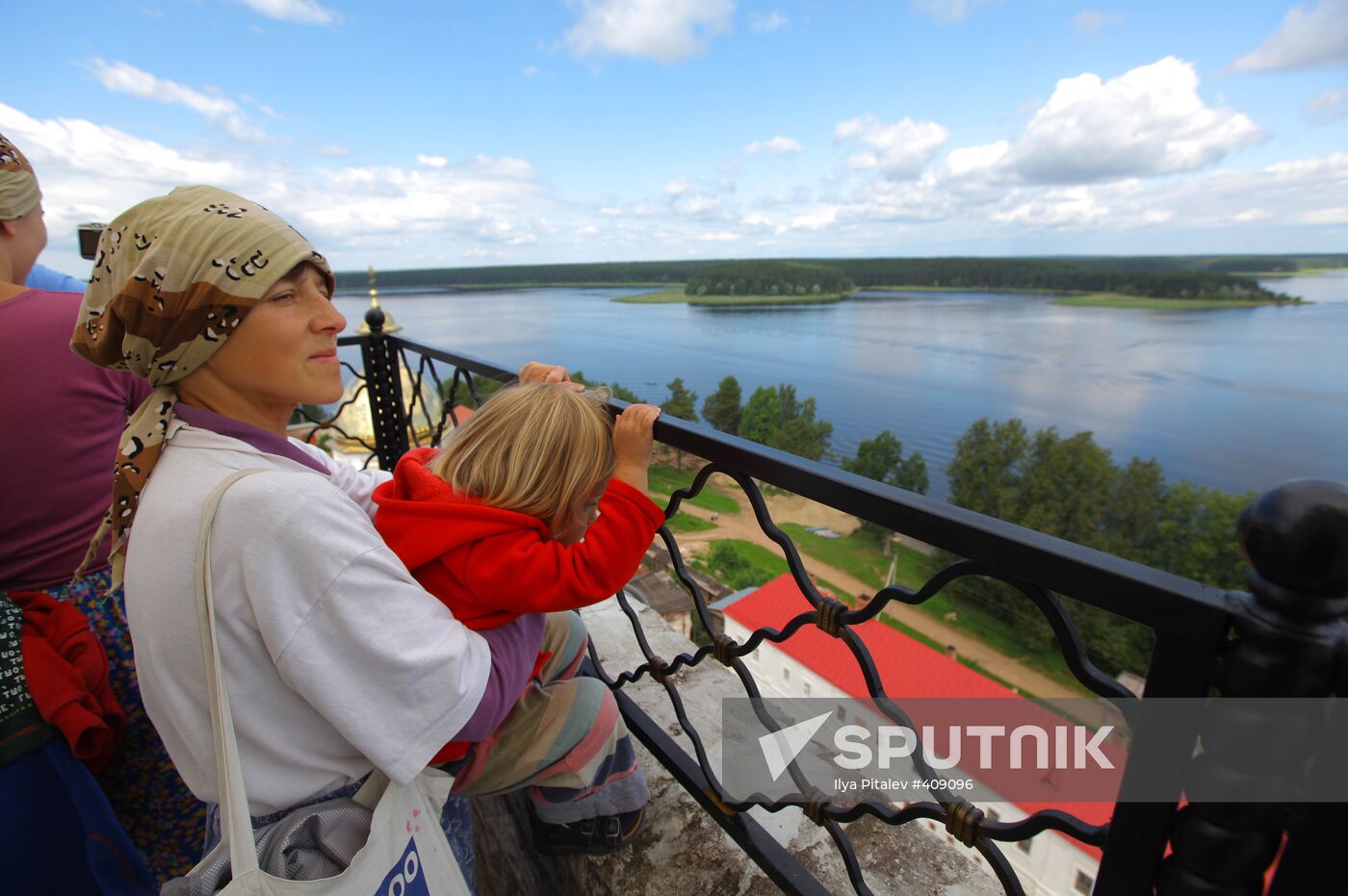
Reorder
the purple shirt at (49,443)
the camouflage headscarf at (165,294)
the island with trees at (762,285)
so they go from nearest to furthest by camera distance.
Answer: the camouflage headscarf at (165,294) < the purple shirt at (49,443) < the island with trees at (762,285)

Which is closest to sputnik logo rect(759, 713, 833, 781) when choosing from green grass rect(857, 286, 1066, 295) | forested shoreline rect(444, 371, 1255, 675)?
forested shoreline rect(444, 371, 1255, 675)

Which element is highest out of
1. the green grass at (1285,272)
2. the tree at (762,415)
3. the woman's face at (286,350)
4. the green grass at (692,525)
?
the green grass at (1285,272)

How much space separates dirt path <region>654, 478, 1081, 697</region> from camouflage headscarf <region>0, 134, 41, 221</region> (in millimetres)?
22954

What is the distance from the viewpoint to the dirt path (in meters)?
30.3

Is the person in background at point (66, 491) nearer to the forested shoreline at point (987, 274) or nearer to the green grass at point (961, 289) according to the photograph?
the forested shoreline at point (987, 274)

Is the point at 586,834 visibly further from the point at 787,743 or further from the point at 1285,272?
the point at 1285,272

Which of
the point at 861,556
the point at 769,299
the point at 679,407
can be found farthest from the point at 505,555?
the point at 769,299

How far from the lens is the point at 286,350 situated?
1.23 meters

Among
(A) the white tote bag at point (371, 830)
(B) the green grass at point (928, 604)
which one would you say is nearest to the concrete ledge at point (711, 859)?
(A) the white tote bag at point (371, 830)

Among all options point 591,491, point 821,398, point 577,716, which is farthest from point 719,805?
point 821,398

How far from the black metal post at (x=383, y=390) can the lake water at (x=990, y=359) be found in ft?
107

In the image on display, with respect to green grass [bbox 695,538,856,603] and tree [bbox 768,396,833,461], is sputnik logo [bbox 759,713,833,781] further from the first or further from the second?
green grass [bbox 695,538,856,603]

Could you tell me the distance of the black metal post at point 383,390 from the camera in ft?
12.4

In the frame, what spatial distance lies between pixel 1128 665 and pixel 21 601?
3284 cm
